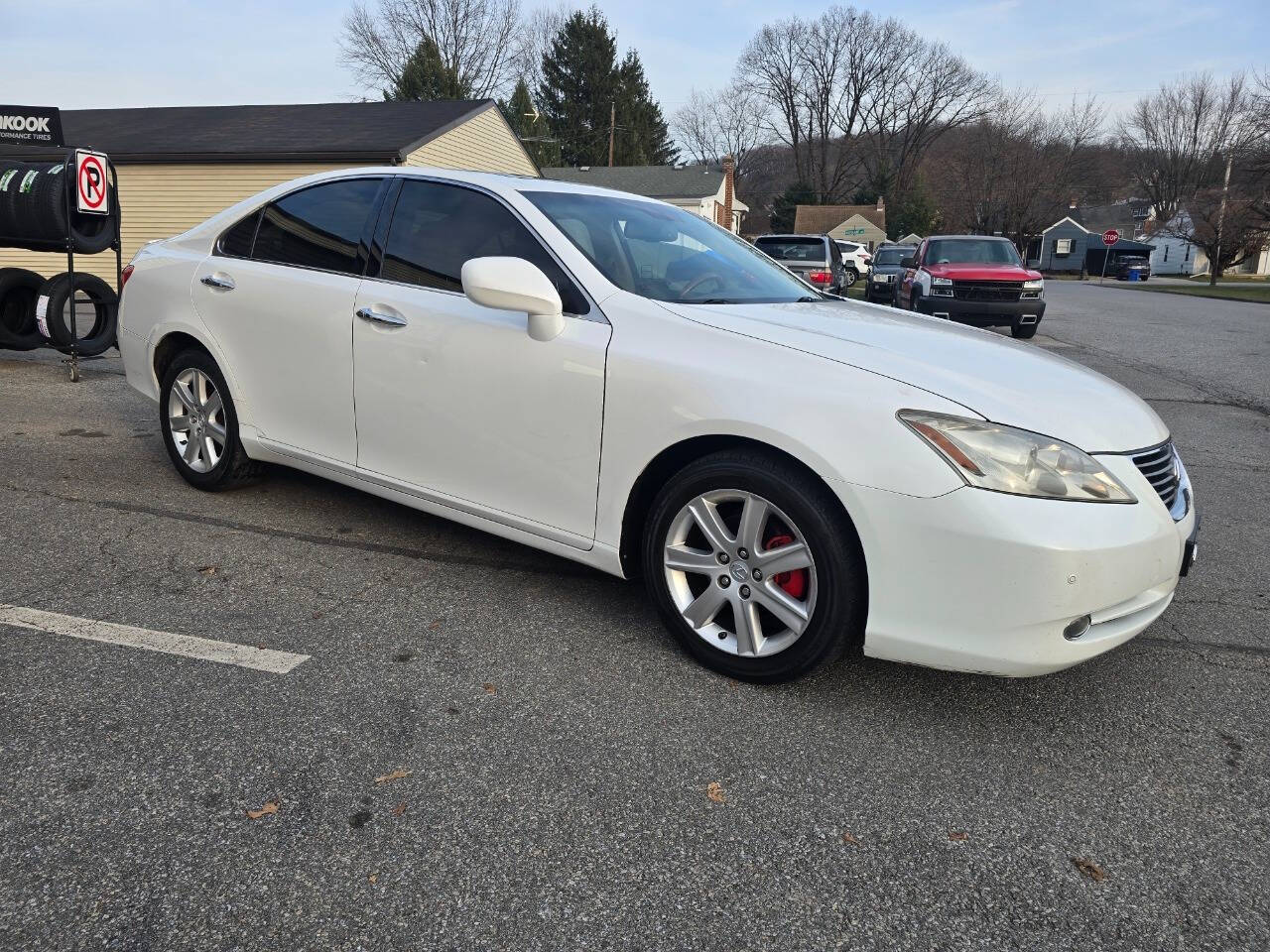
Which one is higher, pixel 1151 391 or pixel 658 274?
pixel 658 274

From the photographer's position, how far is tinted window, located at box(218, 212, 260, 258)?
15.0 feet

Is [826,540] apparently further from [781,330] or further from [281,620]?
[281,620]

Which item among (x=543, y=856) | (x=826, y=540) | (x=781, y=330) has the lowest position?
(x=543, y=856)

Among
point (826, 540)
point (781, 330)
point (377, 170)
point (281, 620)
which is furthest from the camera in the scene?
point (377, 170)

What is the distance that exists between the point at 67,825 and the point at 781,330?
7.94 ft

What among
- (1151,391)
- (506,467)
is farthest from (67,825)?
(1151,391)

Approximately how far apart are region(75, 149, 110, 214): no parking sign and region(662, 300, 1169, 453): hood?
24.4ft

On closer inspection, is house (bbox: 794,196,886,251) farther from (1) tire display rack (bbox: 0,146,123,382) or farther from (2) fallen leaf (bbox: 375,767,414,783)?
(2) fallen leaf (bbox: 375,767,414,783)

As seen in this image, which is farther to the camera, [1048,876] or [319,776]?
[319,776]

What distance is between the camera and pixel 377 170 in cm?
426

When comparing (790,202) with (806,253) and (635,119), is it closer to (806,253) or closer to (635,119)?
(635,119)

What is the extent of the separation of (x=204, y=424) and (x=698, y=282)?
8.79 ft

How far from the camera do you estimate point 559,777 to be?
256 centimetres

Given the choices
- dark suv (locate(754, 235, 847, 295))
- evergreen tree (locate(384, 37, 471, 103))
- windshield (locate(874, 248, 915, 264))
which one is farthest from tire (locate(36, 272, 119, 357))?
evergreen tree (locate(384, 37, 471, 103))
